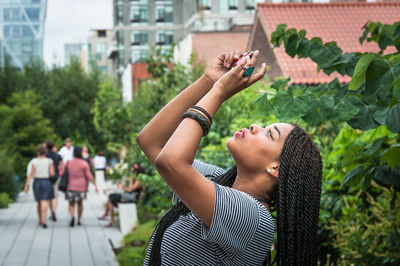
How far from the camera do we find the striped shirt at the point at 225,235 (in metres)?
2.40

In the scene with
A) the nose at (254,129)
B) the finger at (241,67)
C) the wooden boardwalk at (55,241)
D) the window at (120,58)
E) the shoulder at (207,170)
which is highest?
the finger at (241,67)

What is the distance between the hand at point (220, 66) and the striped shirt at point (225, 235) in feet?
1.92

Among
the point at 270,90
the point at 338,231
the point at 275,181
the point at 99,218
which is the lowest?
the point at 99,218

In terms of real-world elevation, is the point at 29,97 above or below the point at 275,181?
below

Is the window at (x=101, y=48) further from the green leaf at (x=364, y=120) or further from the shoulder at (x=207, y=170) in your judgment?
the shoulder at (x=207, y=170)

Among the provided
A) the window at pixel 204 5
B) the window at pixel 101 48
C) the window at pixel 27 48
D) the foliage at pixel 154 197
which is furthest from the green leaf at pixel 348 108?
the window at pixel 101 48

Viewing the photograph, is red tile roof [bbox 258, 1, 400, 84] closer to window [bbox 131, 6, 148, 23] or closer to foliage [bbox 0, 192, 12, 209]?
foliage [bbox 0, 192, 12, 209]

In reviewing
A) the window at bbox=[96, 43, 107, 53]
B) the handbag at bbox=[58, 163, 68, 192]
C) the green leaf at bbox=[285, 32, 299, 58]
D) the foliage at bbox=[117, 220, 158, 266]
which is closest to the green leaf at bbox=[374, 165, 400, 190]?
the green leaf at bbox=[285, 32, 299, 58]

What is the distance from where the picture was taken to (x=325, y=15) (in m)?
19.8

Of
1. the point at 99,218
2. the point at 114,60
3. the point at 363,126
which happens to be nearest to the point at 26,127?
the point at 99,218

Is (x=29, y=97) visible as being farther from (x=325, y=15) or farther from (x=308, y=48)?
(x=308, y=48)

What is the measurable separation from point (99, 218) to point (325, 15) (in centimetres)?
875

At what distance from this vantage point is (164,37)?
77.6 m

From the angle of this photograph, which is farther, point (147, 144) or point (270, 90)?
point (270, 90)
